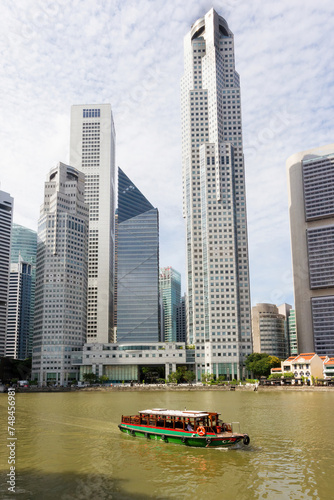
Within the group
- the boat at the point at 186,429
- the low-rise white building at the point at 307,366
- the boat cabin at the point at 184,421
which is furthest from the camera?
the low-rise white building at the point at 307,366

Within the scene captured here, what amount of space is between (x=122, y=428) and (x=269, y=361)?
152 metres

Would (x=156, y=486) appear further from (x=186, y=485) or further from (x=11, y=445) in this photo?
(x=11, y=445)

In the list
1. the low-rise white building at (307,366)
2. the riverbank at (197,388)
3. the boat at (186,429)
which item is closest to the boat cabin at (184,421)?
the boat at (186,429)

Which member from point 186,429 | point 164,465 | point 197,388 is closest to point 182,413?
point 186,429

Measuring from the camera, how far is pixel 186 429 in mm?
50469

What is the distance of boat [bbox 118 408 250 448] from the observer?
48156 millimetres

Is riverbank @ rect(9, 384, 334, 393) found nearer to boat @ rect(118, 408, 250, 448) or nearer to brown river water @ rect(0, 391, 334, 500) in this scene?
brown river water @ rect(0, 391, 334, 500)

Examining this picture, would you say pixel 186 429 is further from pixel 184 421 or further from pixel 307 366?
pixel 307 366

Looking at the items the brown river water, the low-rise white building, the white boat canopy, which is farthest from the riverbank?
the white boat canopy

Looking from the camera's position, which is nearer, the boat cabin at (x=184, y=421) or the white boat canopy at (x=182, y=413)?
the boat cabin at (x=184, y=421)

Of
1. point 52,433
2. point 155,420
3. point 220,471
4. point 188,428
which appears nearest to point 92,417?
point 52,433

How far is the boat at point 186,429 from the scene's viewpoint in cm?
4816

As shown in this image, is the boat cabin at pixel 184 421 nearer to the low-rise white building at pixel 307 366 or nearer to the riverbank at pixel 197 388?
the riverbank at pixel 197 388

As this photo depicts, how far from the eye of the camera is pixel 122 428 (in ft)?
190
